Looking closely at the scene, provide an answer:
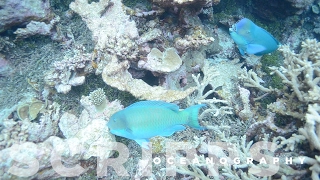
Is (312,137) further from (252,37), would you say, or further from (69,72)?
(69,72)

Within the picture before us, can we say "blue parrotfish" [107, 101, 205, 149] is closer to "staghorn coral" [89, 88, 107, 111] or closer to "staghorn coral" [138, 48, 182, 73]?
"staghorn coral" [89, 88, 107, 111]

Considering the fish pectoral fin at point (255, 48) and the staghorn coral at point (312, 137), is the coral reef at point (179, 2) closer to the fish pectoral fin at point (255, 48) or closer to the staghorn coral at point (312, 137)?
the fish pectoral fin at point (255, 48)

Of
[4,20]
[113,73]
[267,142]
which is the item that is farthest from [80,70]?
[267,142]

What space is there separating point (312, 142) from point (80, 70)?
295 centimetres

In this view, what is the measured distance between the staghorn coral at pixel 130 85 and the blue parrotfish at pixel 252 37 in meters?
1.02

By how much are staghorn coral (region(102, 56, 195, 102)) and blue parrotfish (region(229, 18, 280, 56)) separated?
1.02m

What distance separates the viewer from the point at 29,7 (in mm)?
3258

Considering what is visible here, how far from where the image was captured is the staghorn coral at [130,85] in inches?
116

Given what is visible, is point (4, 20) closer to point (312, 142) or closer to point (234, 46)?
point (234, 46)

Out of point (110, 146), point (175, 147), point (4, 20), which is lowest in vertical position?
point (175, 147)

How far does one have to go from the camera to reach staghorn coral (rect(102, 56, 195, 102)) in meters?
2.96

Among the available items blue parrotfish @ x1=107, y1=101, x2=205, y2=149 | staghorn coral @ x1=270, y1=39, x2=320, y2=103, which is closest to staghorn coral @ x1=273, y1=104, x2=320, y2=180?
staghorn coral @ x1=270, y1=39, x2=320, y2=103

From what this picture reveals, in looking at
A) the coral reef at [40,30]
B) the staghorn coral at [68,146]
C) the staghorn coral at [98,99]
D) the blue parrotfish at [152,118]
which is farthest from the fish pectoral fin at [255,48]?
the coral reef at [40,30]

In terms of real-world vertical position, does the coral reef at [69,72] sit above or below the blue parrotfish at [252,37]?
below
